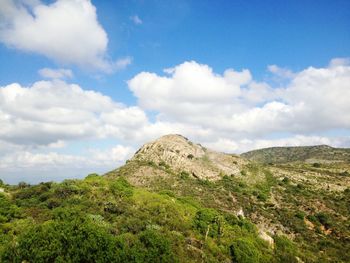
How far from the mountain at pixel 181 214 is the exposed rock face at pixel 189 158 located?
322 mm

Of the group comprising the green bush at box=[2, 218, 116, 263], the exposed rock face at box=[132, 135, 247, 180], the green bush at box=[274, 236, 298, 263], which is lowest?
the green bush at box=[274, 236, 298, 263]

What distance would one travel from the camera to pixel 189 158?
84188 mm

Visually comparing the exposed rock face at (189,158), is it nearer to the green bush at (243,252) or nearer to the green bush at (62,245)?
the green bush at (243,252)

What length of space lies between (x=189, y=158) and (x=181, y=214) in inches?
1659

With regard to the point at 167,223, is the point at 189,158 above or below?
above

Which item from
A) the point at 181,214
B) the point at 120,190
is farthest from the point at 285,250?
the point at 120,190

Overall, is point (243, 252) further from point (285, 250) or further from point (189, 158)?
point (189, 158)

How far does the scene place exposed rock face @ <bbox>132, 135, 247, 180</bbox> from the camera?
79125 mm

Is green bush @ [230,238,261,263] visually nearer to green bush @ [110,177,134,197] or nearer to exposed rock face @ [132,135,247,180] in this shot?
green bush @ [110,177,134,197]

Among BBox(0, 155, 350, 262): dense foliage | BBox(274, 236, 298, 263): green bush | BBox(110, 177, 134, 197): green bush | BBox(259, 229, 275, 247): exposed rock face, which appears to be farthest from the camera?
BBox(110, 177, 134, 197): green bush

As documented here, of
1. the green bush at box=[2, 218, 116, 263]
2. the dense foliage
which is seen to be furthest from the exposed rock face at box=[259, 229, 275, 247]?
the green bush at box=[2, 218, 116, 263]

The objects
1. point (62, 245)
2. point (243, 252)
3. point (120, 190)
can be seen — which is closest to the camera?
point (62, 245)

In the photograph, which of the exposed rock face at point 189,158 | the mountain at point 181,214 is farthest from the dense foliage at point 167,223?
the exposed rock face at point 189,158

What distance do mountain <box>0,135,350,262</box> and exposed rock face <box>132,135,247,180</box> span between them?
322mm
